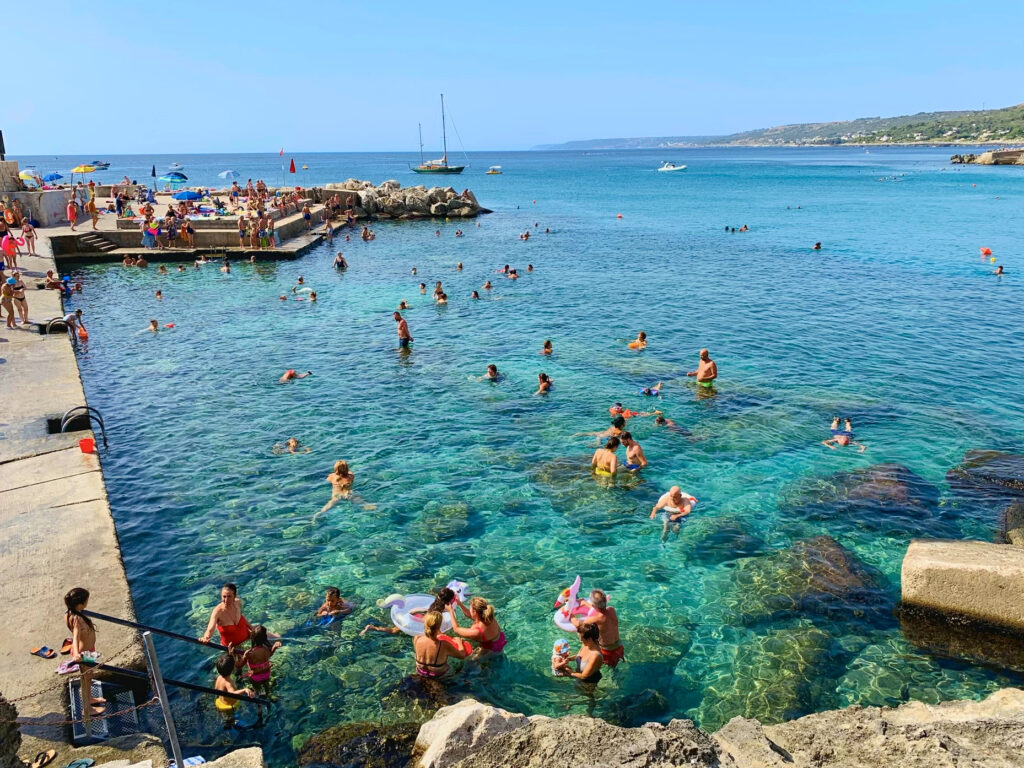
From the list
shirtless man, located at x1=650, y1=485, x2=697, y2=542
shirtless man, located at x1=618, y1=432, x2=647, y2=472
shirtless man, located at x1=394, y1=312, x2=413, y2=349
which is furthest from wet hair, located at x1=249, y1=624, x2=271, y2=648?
shirtless man, located at x1=394, y1=312, x2=413, y2=349

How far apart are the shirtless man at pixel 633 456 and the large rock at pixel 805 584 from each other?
349 cm

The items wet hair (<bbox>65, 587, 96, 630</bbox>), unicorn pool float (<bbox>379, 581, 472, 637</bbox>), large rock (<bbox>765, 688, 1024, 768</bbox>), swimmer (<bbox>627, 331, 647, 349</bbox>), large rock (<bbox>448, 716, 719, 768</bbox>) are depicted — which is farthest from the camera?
swimmer (<bbox>627, 331, 647, 349</bbox>)

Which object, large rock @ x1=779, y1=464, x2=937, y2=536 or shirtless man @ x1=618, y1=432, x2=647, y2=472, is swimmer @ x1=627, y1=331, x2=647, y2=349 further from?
large rock @ x1=779, y1=464, x2=937, y2=536

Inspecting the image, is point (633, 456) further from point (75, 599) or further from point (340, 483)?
point (75, 599)

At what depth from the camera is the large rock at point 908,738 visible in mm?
5715

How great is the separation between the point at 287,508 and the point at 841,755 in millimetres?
10086

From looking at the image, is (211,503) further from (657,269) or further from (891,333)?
(657,269)

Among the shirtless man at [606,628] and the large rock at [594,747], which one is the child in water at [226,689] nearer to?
the large rock at [594,747]

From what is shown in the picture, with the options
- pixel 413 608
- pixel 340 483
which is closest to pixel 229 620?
pixel 413 608

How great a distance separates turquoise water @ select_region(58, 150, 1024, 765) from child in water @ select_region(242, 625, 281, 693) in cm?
22

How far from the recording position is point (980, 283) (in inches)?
1280

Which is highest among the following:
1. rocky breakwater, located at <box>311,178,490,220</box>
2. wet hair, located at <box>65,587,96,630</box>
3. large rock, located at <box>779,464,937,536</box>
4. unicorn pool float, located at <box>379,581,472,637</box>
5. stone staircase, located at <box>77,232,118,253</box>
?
rocky breakwater, located at <box>311,178,490,220</box>

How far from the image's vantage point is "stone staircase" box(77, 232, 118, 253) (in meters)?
36.4

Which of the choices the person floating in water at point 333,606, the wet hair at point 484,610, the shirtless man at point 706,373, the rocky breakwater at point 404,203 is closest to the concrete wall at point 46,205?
the rocky breakwater at point 404,203
